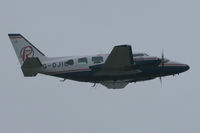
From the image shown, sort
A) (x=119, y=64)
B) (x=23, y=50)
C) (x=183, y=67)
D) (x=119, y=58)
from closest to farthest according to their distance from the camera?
(x=119, y=58) < (x=119, y=64) < (x=183, y=67) < (x=23, y=50)

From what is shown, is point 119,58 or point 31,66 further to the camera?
point 31,66

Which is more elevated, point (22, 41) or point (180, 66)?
point (22, 41)

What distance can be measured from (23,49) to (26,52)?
0.45 meters

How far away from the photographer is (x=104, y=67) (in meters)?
56.8

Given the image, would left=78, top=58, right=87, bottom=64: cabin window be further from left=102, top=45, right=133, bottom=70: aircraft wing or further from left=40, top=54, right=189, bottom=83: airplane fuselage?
left=102, top=45, right=133, bottom=70: aircraft wing

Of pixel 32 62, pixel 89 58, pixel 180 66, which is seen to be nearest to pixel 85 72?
pixel 89 58

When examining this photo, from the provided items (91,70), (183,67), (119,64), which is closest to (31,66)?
(91,70)

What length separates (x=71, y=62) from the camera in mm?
57875

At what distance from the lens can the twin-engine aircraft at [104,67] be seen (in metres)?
56.7

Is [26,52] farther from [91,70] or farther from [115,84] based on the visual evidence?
[115,84]

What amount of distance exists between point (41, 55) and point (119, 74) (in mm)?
8895

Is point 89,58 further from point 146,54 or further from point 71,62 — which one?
point 146,54

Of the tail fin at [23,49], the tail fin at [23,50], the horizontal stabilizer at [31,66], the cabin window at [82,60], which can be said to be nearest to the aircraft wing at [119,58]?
the cabin window at [82,60]

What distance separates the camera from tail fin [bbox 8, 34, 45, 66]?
6000cm
